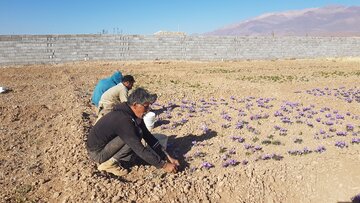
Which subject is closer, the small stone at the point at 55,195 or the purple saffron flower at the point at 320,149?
the small stone at the point at 55,195

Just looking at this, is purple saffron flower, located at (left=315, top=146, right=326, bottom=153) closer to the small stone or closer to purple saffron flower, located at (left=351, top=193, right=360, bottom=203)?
purple saffron flower, located at (left=351, top=193, right=360, bottom=203)

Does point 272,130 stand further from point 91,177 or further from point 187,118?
point 91,177

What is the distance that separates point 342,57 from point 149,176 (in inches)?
1515

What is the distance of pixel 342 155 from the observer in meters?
8.81

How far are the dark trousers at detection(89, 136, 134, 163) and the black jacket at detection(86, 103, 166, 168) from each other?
0.33 ft

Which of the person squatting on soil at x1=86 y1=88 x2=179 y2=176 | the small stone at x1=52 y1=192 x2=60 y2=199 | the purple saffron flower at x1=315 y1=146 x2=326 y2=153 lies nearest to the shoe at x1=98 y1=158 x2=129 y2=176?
the person squatting on soil at x1=86 y1=88 x2=179 y2=176

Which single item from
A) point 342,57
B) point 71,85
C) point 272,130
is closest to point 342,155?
point 272,130

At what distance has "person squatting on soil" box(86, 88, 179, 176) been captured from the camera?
22.4 feet

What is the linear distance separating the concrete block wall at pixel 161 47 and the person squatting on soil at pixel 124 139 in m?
23.7

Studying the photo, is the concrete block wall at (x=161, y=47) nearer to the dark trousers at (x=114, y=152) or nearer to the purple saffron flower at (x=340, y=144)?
the dark trousers at (x=114, y=152)

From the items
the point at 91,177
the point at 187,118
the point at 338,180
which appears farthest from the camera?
the point at 187,118

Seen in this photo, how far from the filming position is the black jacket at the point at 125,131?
6.84 metres

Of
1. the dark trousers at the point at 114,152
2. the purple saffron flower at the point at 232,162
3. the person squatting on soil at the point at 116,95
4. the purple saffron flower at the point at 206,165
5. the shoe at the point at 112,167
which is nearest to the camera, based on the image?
the dark trousers at the point at 114,152

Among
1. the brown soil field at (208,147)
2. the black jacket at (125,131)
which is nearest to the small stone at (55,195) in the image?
the brown soil field at (208,147)
